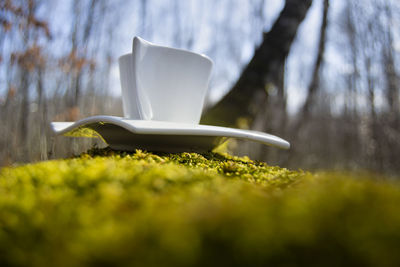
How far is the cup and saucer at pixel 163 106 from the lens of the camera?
3.94ft

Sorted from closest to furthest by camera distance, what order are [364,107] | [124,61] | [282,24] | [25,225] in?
[25,225]
[124,61]
[282,24]
[364,107]

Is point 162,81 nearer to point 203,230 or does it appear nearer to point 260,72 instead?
point 203,230

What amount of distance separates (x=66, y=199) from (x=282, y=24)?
9.42 ft

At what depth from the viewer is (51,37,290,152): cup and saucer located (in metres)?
1.20

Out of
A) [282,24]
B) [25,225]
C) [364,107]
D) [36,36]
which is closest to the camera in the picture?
[25,225]

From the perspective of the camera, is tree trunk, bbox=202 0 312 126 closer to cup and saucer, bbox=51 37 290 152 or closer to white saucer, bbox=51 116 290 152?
cup and saucer, bbox=51 37 290 152

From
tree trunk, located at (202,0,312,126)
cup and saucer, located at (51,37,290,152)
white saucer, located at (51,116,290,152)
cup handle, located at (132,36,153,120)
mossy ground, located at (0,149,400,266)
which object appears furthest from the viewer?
tree trunk, located at (202,0,312,126)

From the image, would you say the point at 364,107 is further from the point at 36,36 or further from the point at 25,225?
the point at 25,225

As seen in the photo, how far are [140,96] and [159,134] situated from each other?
0.40 metres

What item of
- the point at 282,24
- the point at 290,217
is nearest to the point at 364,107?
the point at 282,24

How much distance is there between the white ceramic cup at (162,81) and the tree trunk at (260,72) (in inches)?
43.9

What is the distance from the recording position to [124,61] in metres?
1.58

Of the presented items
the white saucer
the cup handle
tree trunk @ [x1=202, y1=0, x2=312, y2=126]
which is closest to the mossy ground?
the white saucer

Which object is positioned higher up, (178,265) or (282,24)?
(282,24)
